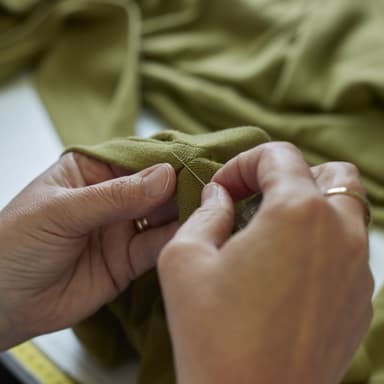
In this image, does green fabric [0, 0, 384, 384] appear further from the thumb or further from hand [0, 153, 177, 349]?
the thumb

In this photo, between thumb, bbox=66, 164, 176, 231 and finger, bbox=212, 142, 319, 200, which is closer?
finger, bbox=212, 142, 319, 200

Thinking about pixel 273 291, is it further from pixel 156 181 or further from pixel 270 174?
pixel 156 181

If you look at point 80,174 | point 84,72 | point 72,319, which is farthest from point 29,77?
point 72,319

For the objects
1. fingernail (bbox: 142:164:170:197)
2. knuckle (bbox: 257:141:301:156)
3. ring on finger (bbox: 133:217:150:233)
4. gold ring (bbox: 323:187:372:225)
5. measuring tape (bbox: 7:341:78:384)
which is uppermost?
knuckle (bbox: 257:141:301:156)

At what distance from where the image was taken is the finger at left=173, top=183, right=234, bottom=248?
0.51 metres

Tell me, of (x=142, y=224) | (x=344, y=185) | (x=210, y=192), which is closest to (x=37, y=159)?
(x=142, y=224)

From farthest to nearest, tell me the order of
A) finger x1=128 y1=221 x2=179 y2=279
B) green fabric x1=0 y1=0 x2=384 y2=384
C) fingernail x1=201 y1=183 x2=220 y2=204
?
green fabric x1=0 y1=0 x2=384 y2=384 → finger x1=128 y1=221 x2=179 y2=279 → fingernail x1=201 y1=183 x2=220 y2=204

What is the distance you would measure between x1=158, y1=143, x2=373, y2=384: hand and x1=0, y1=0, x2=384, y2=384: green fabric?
12.3 inches

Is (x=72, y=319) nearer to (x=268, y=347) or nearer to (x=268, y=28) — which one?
(x=268, y=347)

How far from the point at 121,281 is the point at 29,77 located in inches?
20.7

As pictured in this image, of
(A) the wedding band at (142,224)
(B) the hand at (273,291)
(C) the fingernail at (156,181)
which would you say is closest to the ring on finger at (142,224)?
(A) the wedding band at (142,224)

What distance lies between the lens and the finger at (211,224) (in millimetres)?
507

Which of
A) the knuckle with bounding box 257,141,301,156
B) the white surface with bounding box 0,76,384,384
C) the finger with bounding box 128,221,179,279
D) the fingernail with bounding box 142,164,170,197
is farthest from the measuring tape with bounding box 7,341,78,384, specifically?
the knuckle with bounding box 257,141,301,156

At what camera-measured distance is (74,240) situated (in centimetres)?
68
